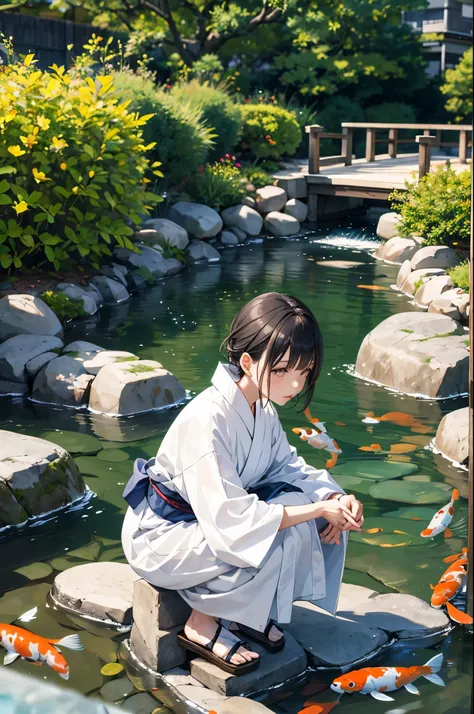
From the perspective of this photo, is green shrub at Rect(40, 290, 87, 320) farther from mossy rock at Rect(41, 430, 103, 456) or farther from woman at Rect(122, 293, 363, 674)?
woman at Rect(122, 293, 363, 674)

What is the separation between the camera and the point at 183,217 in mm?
14469

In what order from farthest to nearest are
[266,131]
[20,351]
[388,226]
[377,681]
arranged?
[266,131] → [388,226] → [20,351] → [377,681]

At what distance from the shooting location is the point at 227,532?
3287 mm

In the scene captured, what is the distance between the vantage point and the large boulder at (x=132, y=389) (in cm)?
699

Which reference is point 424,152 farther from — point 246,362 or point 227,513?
point 227,513

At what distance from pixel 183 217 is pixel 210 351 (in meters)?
6.14

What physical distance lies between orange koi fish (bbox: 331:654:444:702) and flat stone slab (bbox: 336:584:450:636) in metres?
0.32

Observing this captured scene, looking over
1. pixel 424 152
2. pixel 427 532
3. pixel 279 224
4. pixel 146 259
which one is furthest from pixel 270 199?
pixel 427 532

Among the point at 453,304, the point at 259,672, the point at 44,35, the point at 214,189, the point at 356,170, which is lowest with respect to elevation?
the point at 259,672

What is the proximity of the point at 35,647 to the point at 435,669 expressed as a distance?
1.58m

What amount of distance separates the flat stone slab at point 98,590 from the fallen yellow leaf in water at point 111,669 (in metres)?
0.28

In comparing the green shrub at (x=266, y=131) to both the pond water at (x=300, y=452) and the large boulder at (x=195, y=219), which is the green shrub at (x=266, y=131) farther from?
the pond water at (x=300, y=452)

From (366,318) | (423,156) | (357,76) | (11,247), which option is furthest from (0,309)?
(357,76)

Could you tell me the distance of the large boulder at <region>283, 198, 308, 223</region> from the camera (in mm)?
17109
